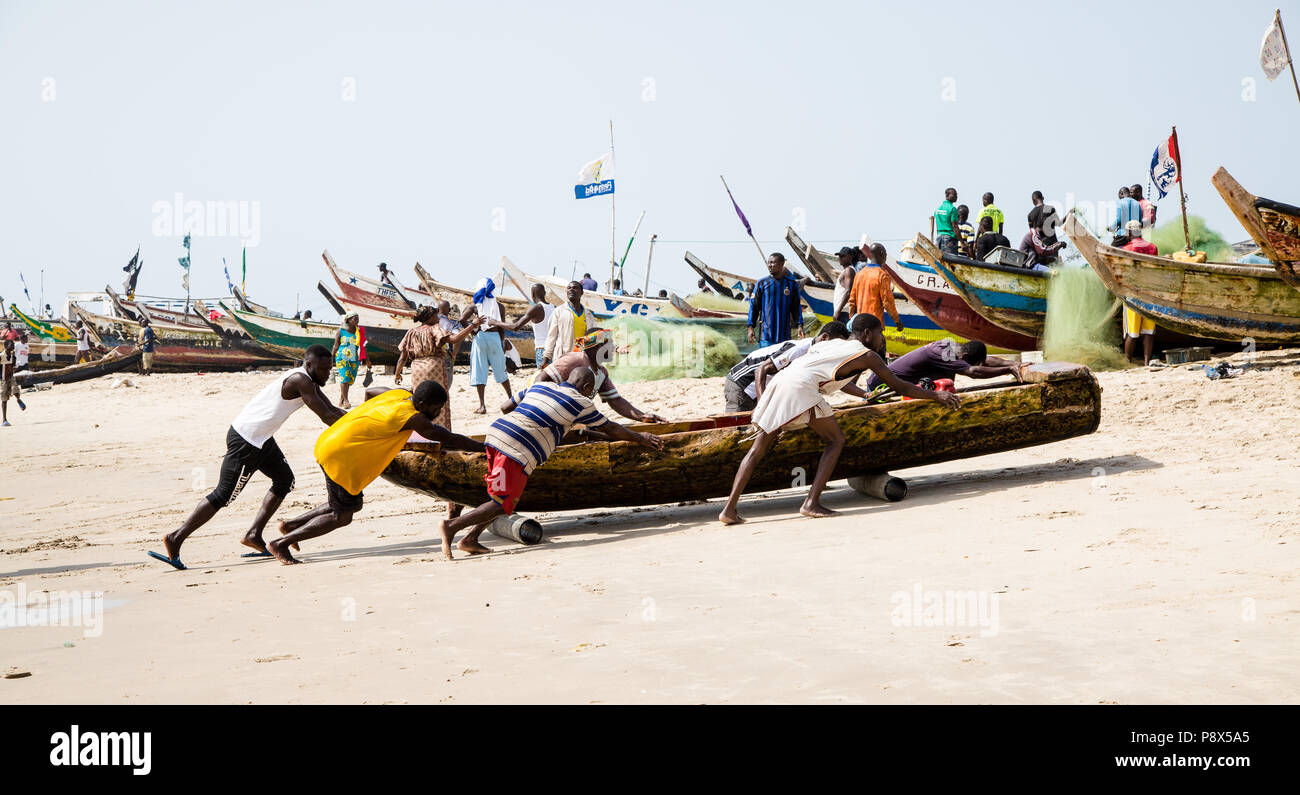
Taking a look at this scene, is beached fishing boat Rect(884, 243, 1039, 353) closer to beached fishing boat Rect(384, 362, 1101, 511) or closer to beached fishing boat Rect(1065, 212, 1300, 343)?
beached fishing boat Rect(1065, 212, 1300, 343)

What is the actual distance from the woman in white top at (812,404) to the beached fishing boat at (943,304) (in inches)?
333

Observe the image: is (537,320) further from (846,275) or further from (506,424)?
(506,424)

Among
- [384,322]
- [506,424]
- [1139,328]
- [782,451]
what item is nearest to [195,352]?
[384,322]

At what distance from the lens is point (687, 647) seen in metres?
4.06

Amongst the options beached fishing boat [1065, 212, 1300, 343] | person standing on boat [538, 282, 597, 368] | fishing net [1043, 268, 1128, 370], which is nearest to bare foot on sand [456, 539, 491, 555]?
person standing on boat [538, 282, 597, 368]

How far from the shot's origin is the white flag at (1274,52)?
11.2m

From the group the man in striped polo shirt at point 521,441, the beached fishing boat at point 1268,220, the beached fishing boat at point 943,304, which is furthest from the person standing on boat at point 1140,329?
the man in striped polo shirt at point 521,441

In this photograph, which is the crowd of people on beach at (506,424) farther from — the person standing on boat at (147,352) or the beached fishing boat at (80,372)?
the person standing on boat at (147,352)

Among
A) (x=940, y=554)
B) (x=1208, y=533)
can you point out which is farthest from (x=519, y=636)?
(x=1208, y=533)

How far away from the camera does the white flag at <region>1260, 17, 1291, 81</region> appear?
11.2 metres

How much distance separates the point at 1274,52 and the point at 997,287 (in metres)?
4.01

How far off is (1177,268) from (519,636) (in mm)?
10141

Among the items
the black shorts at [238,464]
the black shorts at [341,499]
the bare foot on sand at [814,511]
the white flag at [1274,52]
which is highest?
the white flag at [1274,52]

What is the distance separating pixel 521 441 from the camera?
636cm
